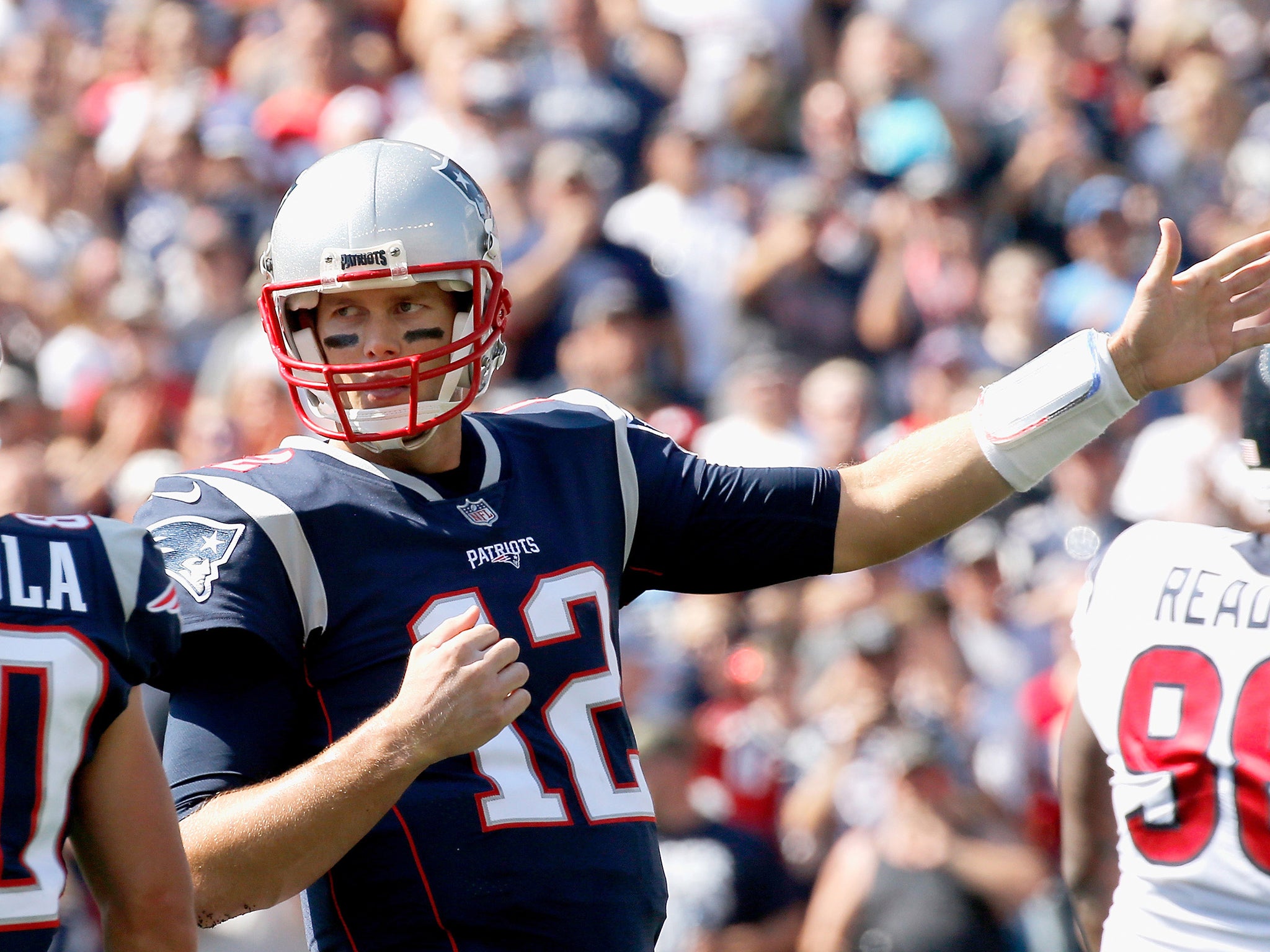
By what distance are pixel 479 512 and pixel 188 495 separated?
47cm

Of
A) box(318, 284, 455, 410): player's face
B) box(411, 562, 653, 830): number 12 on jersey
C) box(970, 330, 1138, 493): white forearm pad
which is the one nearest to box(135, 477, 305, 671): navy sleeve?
box(411, 562, 653, 830): number 12 on jersey

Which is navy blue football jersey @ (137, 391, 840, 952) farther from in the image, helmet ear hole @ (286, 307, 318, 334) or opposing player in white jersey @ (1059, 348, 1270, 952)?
opposing player in white jersey @ (1059, 348, 1270, 952)

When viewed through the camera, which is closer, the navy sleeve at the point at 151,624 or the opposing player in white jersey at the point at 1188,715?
the navy sleeve at the point at 151,624

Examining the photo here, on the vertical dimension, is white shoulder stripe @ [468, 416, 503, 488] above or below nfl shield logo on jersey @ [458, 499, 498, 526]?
above

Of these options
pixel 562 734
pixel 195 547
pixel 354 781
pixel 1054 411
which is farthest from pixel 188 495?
pixel 1054 411

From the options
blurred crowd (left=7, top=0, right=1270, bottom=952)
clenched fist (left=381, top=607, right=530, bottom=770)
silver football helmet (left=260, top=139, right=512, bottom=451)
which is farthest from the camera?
blurred crowd (left=7, top=0, right=1270, bottom=952)

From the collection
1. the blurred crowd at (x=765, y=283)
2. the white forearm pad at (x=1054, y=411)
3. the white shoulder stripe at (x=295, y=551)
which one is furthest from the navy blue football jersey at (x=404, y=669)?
the blurred crowd at (x=765, y=283)

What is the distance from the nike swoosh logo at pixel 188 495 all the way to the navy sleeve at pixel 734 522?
30.8 inches

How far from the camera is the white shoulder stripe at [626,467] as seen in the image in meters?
3.08

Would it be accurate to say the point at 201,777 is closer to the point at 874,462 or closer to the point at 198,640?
the point at 198,640

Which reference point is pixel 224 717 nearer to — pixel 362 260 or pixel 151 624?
pixel 151 624

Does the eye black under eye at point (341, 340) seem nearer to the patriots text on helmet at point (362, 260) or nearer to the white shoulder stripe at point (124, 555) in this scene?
the patriots text on helmet at point (362, 260)

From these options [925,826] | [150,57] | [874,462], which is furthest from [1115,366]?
[150,57]

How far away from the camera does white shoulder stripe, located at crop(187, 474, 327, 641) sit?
2.69 meters
